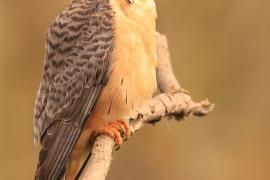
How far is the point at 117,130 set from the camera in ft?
13.5

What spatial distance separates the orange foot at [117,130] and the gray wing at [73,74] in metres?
0.12

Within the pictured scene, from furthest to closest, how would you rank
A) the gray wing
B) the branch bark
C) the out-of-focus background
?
1. the out-of-focus background
2. the gray wing
3. the branch bark

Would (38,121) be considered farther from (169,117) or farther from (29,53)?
(29,53)

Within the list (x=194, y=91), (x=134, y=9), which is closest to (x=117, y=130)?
(x=134, y=9)

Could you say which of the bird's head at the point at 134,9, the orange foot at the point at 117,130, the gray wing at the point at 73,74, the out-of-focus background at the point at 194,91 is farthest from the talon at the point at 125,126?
the out-of-focus background at the point at 194,91

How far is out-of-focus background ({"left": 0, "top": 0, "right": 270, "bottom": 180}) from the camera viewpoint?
5594 millimetres

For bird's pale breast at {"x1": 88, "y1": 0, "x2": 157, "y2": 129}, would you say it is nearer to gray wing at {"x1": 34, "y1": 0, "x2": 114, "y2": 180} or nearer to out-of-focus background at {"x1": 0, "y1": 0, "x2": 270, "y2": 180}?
gray wing at {"x1": 34, "y1": 0, "x2": 114, "y2": 180}

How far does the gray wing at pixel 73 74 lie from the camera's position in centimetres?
402

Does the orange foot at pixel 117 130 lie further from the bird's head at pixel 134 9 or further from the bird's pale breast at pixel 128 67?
the bird's head at pixel 134 9

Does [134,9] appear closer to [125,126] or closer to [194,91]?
[125,126]

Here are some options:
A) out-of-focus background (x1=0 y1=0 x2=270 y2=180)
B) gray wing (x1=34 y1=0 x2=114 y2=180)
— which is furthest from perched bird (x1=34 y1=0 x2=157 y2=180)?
out-of-focus background (x1=0 y1=0 x2=270 y2=180)

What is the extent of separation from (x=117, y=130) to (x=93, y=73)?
0.83 ft

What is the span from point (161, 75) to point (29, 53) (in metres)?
1.17

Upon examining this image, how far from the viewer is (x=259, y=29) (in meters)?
5.75
